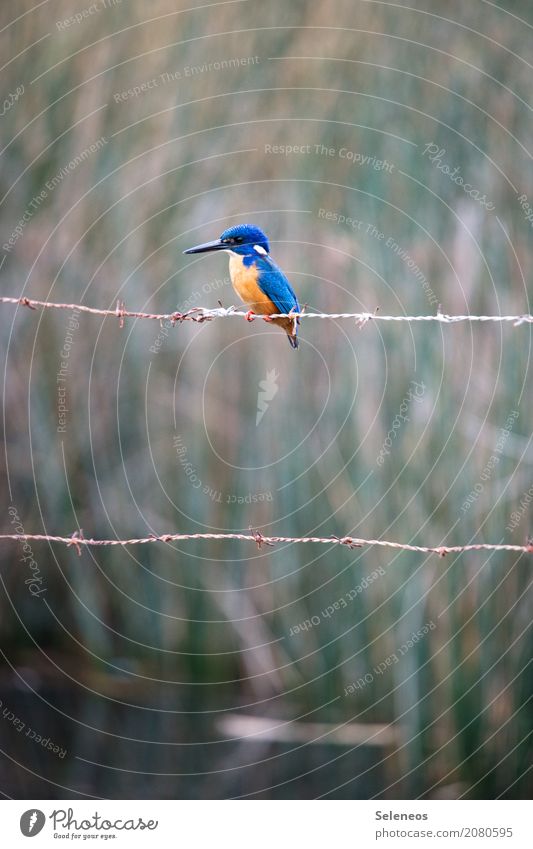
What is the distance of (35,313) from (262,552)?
1.66 metres

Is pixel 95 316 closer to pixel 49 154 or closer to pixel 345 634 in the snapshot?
pixel 49 154

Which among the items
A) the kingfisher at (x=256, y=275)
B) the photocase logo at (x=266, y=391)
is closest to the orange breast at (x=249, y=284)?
the kingfisher at (x=256, y=275)

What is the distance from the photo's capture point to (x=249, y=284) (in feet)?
10.1

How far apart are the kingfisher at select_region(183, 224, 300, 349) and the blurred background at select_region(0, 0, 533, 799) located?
1.14 meters

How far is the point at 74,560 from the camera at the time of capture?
4965 mm

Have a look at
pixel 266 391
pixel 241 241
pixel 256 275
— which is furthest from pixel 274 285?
pixel 266 391
